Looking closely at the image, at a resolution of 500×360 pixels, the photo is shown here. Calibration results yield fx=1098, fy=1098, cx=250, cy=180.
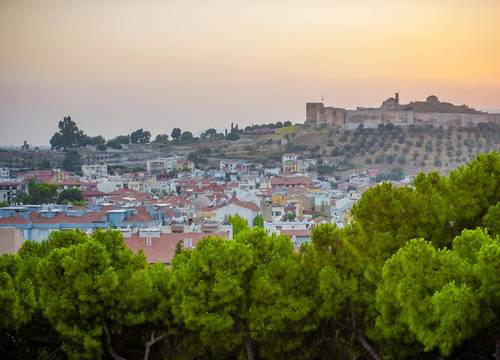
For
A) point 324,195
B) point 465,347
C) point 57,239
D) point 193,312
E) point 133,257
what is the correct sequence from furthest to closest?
point 324,195
point 57,239
point 133,257
point 193,312
point 465,347

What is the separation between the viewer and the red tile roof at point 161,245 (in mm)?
28750

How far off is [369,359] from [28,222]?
86.0 feet

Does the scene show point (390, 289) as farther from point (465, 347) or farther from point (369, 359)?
point (369, 359)

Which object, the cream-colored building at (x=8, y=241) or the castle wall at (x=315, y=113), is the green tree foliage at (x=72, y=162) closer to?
the castle wall at (x=315, y=113)

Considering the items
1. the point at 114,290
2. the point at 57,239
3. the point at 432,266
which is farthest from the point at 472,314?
the point at 57,239

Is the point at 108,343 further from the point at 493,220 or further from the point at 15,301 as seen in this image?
the point at 493,220

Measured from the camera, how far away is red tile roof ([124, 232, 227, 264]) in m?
28.8

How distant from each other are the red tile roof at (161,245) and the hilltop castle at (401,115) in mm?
96622

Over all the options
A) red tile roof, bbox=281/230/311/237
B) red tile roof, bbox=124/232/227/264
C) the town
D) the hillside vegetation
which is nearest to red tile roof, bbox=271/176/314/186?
the town

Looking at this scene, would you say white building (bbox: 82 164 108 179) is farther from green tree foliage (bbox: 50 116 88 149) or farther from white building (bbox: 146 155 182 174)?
green tree foliage (bbox: 50 116 88 149)

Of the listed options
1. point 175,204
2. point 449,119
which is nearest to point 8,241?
point 175,204

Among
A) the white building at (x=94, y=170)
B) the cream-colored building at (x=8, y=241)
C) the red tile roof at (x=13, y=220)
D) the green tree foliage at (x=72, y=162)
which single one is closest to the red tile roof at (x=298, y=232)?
the red tile roof at (x=13, y=220)

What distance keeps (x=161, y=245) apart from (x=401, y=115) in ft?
334

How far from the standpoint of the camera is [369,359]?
18.2 meters
